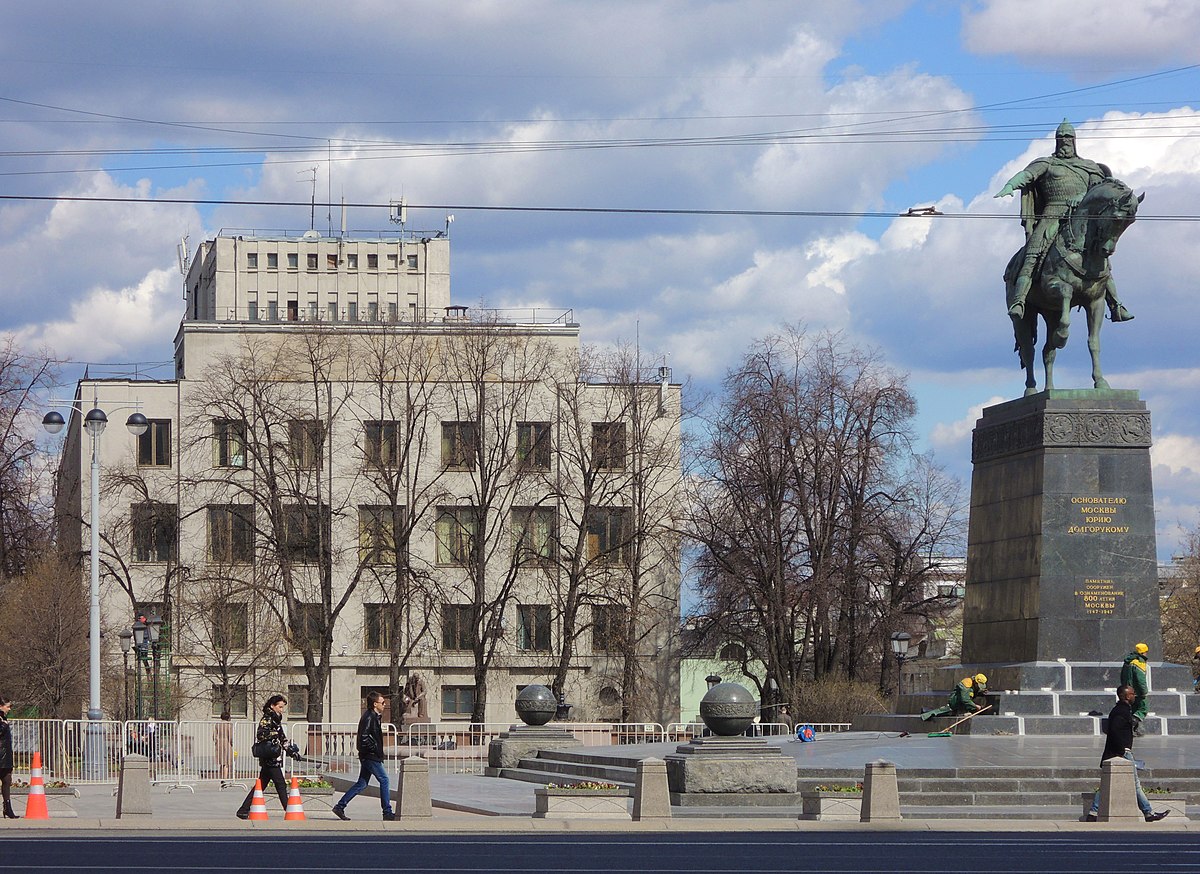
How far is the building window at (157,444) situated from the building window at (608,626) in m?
19.0

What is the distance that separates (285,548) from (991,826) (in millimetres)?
40958

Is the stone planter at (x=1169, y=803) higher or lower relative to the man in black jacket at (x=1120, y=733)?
lower

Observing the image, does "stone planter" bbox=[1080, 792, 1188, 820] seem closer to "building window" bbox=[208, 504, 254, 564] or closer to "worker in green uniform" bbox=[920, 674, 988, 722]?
"worker in green uniform" bbox=[920, 674, 988, 722]

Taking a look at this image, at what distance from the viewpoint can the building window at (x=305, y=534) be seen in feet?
207

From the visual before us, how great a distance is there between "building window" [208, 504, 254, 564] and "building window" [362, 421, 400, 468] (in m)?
4.95

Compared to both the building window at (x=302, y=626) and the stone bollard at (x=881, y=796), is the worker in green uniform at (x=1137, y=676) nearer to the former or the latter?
the stone bollard at (x=881, y=796)

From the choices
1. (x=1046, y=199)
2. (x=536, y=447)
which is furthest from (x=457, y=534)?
(x=1046, y=199)

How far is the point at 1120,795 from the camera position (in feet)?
77.7

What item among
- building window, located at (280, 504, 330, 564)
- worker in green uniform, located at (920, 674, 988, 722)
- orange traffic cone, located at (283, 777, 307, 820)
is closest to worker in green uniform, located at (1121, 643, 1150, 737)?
worker in green uniform, located at (920, 674, 988, 722)

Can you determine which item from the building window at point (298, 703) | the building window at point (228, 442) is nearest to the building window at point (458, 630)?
the building window at point (298, 703)

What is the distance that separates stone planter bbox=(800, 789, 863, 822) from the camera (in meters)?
24.3

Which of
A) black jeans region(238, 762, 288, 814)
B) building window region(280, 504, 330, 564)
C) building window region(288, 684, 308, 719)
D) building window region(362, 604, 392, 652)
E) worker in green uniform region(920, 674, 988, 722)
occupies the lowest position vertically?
building window region(288, 684, 308, 719)

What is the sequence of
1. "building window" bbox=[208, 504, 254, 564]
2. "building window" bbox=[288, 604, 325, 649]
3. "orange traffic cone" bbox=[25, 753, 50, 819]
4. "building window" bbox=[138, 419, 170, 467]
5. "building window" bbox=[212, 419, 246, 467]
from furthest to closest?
"building window" bbox=[138, 419, 170, 467] < "building window" bbox=[208, 504, 254, 564] < "building window" bbox=[212, 419, 246, 467] < "building window" bbox=[288, 604, 325, 649] < "orange traffic cone" bbox=[25, 753, 50, 819]

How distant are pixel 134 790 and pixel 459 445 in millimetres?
44784
